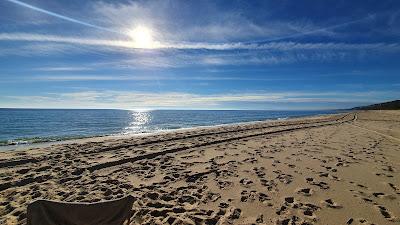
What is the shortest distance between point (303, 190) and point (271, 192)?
3.07 ft

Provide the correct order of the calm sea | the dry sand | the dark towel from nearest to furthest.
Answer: the dark towel, the dry sand, the calm sea

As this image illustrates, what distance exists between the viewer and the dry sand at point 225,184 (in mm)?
6242

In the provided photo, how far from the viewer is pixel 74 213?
15.2 feet

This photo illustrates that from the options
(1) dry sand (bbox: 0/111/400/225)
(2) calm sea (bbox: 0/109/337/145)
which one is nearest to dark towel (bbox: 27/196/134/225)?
(1) dry sand (bbox: 0/111/400/225)

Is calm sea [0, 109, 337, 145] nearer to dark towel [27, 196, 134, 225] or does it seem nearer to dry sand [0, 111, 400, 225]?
dry sand [0, 111, 400, 225]

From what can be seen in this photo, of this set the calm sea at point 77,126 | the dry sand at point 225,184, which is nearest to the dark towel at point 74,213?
the dry sand at point 225,184

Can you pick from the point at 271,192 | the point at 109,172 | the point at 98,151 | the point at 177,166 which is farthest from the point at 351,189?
the point at 98,151

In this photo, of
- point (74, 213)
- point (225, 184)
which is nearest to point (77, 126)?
point (225, 184)

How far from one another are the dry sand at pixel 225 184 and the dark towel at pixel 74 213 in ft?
3.79

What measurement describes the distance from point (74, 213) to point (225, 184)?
4.83m

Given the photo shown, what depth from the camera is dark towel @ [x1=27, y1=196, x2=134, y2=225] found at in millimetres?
4480

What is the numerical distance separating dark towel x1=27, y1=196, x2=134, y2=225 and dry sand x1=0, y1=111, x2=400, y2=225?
115 cm

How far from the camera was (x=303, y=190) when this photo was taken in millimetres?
7801

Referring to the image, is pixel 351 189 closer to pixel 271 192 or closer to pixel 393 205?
pixel 393 205
